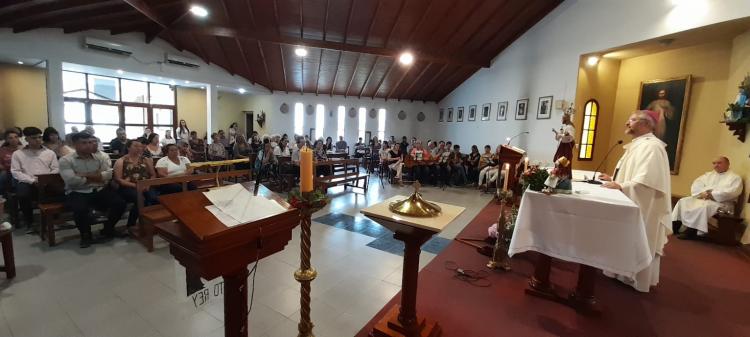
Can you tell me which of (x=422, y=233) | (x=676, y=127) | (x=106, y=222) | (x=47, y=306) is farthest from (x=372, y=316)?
(x=676, y=127)

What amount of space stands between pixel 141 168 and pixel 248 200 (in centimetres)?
343

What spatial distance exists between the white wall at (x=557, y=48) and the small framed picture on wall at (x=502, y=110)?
0.41 ft

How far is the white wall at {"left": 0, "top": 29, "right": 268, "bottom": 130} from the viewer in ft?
18.9

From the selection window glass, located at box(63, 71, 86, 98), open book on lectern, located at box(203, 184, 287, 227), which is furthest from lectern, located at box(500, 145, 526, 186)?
window glass, located at box(63, 71, 86, 98)

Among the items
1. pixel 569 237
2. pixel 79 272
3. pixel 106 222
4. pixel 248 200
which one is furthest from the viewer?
pixel 106 222

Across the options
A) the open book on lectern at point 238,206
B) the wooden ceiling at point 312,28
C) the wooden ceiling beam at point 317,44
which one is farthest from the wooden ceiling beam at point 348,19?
the open book on lectern at point 238,206

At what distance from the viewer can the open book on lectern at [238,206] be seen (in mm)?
1024

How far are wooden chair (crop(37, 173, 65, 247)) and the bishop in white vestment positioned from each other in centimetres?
509

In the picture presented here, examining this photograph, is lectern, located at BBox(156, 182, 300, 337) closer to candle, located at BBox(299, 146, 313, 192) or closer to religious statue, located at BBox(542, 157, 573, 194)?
candle, located at BBox(299, 146, 313, 192)

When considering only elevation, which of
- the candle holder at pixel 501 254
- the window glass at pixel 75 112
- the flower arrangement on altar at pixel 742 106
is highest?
the flower arrangement on altar at pixel 742 106

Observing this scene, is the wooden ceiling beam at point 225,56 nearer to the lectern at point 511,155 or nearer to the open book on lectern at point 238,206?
the lectern at point 511,155

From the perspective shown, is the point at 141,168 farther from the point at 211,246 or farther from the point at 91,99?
the point at 91,99

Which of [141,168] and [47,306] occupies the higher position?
[141,168]

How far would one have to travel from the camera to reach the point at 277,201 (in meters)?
1.23
